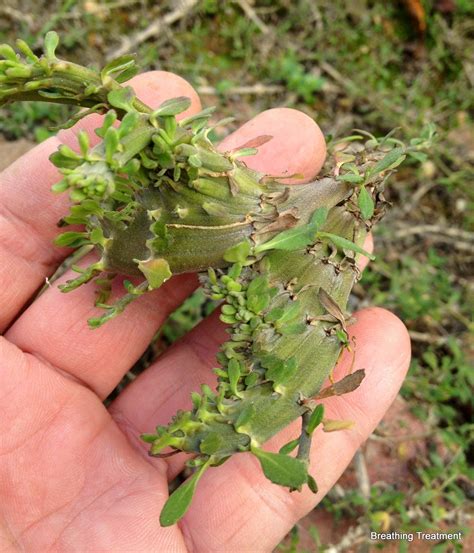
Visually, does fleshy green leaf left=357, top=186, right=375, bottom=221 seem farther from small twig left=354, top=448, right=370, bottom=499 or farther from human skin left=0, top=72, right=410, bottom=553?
small twig left=354, top=448, right=370, bottom=499

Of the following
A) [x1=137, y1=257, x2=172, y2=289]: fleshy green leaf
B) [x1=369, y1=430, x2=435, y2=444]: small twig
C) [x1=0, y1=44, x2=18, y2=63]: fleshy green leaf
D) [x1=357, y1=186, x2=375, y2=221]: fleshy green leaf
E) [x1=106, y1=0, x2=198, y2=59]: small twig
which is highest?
[x1=0, y1=44, x2=18, y2=63]: fleshy green leaf

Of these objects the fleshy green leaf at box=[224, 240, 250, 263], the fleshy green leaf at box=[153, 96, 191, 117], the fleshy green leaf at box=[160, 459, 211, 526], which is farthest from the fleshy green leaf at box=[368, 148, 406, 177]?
the fleshy green leaf at box=[160, 459, 211, 526]

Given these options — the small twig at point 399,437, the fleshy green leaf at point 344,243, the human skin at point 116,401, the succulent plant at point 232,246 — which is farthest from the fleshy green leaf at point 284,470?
the small twig at point 399,437

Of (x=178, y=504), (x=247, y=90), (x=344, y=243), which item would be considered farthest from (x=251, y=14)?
(x=178, y=504)

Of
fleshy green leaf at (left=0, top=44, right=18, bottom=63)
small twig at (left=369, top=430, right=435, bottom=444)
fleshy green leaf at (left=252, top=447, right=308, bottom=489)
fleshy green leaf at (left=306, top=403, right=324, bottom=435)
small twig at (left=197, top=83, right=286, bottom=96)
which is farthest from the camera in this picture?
small twig at (left=197, top=83, right=286, bottom=96)

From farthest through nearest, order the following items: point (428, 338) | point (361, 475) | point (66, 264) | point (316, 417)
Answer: point (428, 338), point (361, 475), point (66, 264), point (316, 417)

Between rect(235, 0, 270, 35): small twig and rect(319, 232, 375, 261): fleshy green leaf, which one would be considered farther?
rect(235, 0, 270, 35): small twig

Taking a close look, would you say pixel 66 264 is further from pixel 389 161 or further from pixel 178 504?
pixel 389 161

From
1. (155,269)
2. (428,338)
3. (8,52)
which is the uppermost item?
(8,52)
